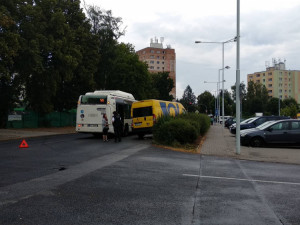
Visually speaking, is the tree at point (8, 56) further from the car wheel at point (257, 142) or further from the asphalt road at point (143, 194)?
the car wheel at point (257, 142)

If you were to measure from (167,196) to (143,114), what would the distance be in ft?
50.8

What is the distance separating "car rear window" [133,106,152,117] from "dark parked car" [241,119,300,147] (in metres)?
6.65

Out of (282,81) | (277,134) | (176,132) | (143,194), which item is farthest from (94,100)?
(282,81)

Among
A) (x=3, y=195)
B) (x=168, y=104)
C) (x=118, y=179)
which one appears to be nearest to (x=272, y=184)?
(x=118, y=179)

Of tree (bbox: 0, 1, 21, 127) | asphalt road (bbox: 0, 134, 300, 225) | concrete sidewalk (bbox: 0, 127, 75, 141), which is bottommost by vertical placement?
asphalt road (bbox: 0, 134, 300, 225)

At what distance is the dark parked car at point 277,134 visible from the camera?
55.1 ft

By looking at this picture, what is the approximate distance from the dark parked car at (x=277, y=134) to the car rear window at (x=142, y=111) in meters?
6.65

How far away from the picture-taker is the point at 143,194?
20.4 feet

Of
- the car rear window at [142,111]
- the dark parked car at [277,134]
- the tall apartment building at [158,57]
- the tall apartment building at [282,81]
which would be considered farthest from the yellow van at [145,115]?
the tall apartment building at [282,81]

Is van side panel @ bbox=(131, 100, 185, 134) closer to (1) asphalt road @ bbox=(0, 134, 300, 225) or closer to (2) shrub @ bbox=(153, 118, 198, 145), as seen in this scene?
(2) shrub @ bbox=(153, 118, 198, 145)

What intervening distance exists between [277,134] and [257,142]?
1100mm

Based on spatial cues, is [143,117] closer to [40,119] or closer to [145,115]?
[145,115]

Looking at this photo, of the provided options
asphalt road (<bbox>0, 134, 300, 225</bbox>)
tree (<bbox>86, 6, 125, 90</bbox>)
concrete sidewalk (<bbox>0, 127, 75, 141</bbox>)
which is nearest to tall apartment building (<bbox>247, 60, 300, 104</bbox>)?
tree (<bbox>86, 6, 125, 90</bbox>)

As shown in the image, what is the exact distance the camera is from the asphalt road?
4.79m
